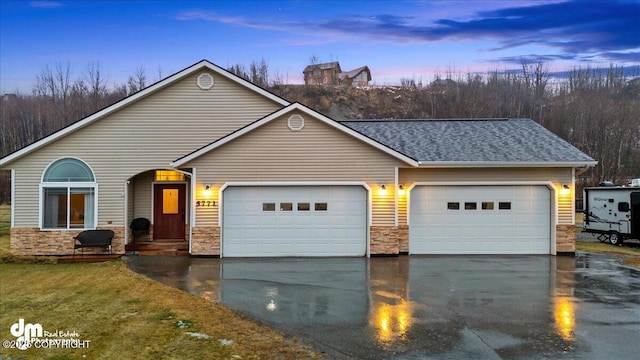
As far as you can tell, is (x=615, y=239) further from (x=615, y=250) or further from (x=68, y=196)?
(x=68, y=196)

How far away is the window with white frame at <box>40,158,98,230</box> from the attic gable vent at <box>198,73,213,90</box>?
4.88 metres

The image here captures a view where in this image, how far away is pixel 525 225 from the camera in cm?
1584

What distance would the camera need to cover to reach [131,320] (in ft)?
26.9

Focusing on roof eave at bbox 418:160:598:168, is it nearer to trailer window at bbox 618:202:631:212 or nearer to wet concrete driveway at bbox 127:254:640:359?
wet concrete driveway at bbox 127:254:640:359

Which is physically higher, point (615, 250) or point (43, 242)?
point (43, 242)

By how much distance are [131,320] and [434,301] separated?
5.87 metres

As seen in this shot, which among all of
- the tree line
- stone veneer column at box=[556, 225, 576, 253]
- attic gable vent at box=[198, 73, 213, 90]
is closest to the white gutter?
stone veneer column at box=[556, 225, 576, 253]

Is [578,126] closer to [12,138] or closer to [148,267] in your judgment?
[148,267]

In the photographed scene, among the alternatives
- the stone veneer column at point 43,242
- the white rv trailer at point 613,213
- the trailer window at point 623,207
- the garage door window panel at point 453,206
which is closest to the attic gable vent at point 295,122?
the garage door window panel at point 453,206

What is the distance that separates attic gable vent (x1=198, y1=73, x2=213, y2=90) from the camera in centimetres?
1678

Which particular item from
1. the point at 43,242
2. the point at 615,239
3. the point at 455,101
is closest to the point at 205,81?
the point at 43,242

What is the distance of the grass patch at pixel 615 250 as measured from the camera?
51.4ft

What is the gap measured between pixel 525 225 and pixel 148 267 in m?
12.4

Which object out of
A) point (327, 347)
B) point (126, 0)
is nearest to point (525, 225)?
point (327, 347)
